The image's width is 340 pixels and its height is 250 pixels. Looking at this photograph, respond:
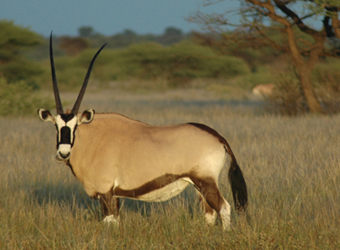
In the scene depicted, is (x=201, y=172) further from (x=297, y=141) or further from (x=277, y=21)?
(x=277, y=21)

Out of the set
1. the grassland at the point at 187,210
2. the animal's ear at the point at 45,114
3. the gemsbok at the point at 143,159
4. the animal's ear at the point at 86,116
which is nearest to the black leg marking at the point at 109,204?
the gemsbok at the point at 143,159

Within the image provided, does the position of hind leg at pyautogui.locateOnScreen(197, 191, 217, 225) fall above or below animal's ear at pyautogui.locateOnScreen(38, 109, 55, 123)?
below

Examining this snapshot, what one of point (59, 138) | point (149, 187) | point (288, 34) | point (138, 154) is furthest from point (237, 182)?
point (288, 34)

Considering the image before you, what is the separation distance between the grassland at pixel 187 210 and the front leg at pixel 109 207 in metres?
0.08

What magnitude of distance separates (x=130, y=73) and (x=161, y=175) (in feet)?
137

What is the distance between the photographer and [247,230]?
3340 millimetres

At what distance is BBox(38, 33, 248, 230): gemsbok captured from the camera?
3.33 meters

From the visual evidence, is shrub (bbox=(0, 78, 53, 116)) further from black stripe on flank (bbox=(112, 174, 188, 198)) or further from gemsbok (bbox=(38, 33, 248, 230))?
black stripe on flank (bbox=(112, 174, 188, 198))

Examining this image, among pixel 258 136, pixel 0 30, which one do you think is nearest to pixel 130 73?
pixel 0 30

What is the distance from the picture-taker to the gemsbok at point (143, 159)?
3.33 metres

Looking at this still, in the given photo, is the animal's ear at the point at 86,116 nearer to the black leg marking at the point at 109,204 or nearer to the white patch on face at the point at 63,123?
the white patch on face at the point at 63,123

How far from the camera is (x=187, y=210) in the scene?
12.6 ft

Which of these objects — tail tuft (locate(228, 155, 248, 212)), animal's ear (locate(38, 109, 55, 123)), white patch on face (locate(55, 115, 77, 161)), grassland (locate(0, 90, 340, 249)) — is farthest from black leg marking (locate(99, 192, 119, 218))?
tail tuft (locate(228, 155, 248, 212))

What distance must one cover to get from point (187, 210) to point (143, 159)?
2.30ft
